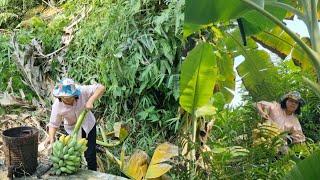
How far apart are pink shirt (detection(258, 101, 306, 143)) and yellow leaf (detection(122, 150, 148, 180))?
90 centimetres

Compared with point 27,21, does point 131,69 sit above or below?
below

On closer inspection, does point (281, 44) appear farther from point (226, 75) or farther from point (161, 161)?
point (161, 161)

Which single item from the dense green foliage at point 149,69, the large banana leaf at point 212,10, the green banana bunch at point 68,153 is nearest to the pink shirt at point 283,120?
the dense green foliage at point 149,69

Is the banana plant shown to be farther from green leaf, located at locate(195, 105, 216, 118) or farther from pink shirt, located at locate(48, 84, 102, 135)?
pink shirt, located at locate(48, 84, 102, 135)

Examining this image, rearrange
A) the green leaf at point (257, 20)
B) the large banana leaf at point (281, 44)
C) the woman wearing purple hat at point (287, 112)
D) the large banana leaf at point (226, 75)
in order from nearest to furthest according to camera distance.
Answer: the green leaf at point (257, 20) < the woman wearing purple hat at point (287, 112) < the large banana leaf at point (226, 75) < the large banana leaf at point (281, 44)

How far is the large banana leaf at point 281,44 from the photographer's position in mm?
3672

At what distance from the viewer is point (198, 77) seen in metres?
2.78

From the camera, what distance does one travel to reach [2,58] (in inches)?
178

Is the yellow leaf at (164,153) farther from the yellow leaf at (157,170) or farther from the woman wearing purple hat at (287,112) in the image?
the woman wearing purple hat at (287,112)

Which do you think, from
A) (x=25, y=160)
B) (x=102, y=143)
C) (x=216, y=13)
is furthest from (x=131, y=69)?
(x=216, y=13)

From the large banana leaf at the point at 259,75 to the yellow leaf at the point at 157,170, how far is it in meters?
0.97

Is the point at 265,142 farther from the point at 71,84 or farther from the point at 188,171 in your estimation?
the point at 71,84

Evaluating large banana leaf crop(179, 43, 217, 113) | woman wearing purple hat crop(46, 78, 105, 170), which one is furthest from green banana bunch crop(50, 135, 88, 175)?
large banana leaf crop(179, 43, 217, 113)

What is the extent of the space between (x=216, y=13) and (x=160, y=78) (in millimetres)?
2011
